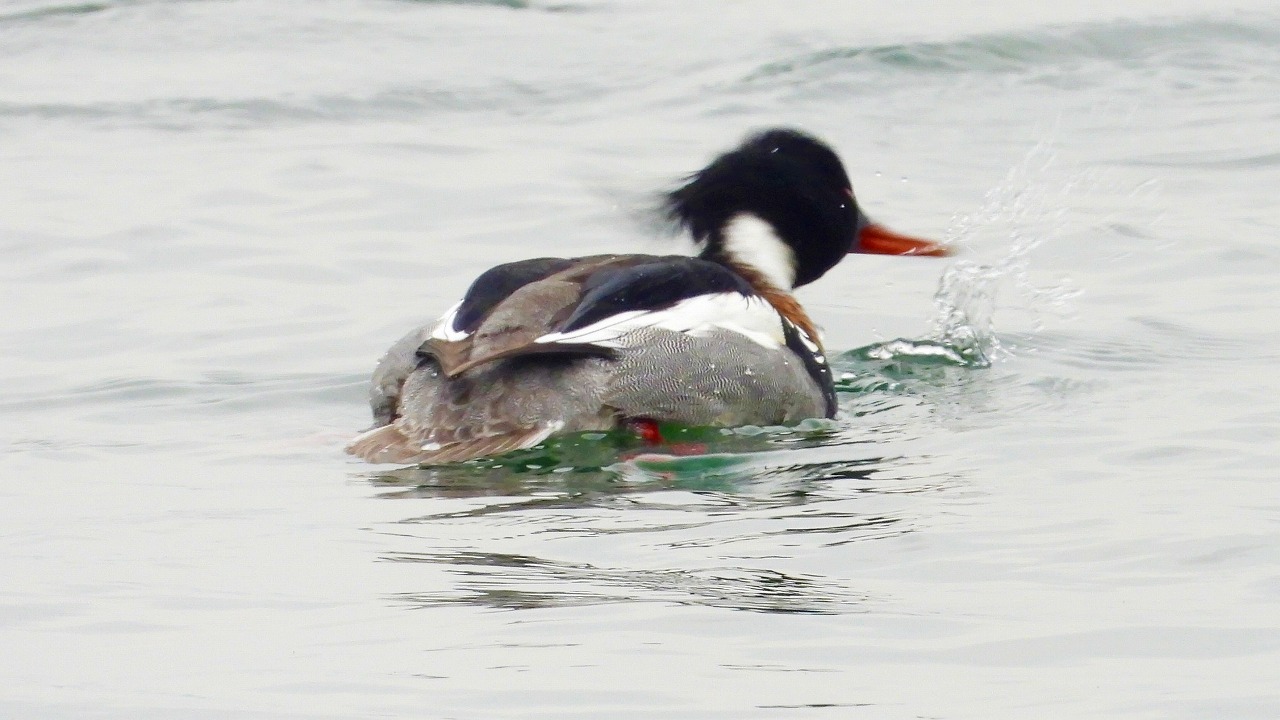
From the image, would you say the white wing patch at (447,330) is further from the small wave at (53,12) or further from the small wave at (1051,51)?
the small wave at (53,12)

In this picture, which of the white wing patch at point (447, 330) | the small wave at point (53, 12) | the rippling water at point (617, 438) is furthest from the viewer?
the small wave at point (53, 12)

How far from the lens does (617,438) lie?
6.30 meters

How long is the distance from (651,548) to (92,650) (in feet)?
4.73

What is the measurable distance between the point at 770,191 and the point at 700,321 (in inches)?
48.5

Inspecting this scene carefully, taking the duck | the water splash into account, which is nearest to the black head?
the duck

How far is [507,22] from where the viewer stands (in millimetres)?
15188

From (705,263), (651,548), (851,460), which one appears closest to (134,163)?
(705,263)

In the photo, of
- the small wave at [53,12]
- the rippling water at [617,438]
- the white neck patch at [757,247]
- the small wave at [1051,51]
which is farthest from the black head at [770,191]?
the small wave at [53,12]

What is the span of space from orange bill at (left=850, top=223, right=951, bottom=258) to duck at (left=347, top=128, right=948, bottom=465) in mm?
883

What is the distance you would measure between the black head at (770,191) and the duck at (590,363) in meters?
0.56

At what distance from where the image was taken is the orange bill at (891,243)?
311 inches

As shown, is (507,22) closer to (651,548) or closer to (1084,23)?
(1084,23)

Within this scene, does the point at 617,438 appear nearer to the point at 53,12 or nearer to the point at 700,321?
the point at 700,321

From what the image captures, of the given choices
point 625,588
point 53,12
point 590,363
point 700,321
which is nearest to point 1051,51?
point 53,12
